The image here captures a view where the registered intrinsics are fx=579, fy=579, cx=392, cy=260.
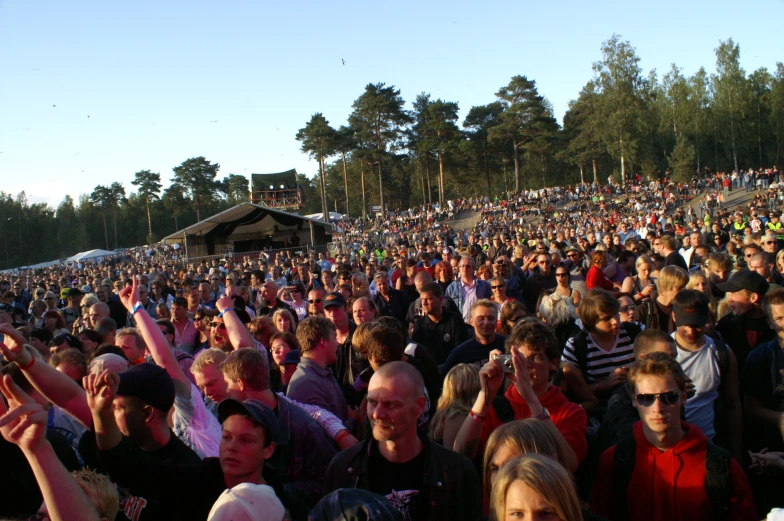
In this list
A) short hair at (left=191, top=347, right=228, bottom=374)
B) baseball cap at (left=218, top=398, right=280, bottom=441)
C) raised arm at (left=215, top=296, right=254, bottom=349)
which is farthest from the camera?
raised arm at (left=215, top=296, right=254, bottom=349)

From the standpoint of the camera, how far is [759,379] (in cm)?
347

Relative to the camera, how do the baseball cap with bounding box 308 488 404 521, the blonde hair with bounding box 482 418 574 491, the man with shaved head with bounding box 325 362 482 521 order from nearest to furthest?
the baseball cap with bounding box 308 488 404 521, the blonde hair with bounding box 482 418 574 491, the man with shaved head with bounding box 325 362 482 521

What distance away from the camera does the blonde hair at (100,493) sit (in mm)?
1892

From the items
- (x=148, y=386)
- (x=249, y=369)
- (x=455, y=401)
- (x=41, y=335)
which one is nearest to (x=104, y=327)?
(x=41, y=335)

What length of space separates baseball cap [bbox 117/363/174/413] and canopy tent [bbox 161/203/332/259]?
2631cm

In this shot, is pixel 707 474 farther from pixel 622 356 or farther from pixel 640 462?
pixel 622 356

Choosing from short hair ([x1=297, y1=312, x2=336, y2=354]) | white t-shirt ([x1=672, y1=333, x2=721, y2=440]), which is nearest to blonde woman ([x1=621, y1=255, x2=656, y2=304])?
white t-shirt ([x1=672, y1=333, x2=721, y2=440])

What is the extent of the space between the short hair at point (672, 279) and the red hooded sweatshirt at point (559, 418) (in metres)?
2.23

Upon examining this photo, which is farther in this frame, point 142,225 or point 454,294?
point 142,225

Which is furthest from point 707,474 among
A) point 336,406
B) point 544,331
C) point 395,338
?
→ point 336,406

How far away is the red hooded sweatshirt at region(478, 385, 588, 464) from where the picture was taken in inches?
112

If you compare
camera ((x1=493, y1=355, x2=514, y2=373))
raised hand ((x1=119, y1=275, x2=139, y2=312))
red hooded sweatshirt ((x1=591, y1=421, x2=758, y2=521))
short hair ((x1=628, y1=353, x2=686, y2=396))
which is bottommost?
red hooded sweatshirt ((x1=591, y1=421, x2=758, y2=521))

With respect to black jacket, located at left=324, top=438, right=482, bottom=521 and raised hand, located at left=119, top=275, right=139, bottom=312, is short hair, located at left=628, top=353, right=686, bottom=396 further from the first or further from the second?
raised hand, located at left=119, top=275, right=139, bottom=312

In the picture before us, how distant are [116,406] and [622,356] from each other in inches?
121
